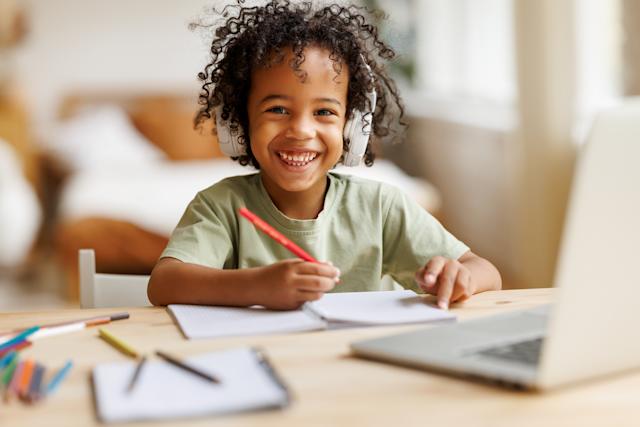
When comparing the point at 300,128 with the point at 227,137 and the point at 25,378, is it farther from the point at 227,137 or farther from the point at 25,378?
the point at 25,378

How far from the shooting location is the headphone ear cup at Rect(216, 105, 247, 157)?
1.48m

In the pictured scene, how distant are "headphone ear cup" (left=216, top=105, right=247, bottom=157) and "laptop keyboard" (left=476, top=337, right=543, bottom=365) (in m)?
0.71

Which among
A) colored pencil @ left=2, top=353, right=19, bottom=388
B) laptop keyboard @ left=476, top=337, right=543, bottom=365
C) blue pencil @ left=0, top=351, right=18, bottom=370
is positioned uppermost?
laptop keyboard @ left=476, top=337, right=543, bottom=365

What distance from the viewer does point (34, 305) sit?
396 centimetres

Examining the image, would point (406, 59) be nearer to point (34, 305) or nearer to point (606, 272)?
point (34, 305)

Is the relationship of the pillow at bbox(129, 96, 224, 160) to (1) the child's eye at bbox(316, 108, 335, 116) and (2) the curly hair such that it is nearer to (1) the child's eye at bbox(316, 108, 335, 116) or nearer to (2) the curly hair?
(2) the curly hair

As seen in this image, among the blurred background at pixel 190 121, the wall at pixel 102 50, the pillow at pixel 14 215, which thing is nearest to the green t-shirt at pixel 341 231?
the blurred background at pixel 190 121

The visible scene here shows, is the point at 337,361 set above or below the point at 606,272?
below

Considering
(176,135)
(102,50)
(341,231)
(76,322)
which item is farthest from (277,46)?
(102,50)

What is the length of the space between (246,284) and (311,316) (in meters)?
0.11

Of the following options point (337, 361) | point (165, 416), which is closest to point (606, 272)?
point (337, 361)

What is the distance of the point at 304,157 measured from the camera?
1.41m

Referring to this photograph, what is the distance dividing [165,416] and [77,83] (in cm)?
511

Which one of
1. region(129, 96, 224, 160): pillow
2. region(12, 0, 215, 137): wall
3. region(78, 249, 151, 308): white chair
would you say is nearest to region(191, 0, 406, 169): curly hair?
region(78, 249, 151, 308): white chair
